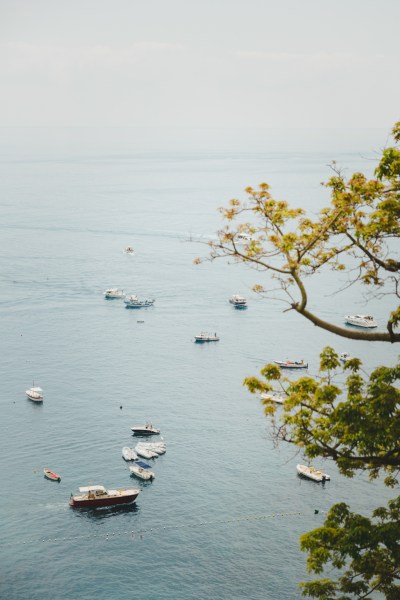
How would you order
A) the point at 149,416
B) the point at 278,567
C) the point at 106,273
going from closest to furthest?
the point at 278,567, the point at 149,416, the point at 106,273

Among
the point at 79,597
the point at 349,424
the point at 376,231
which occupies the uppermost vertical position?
the point at 376,231

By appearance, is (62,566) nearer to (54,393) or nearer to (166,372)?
(54,393)

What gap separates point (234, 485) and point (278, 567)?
16.5m

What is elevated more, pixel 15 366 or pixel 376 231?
pixel 376 231

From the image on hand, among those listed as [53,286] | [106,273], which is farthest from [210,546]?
[106,273]

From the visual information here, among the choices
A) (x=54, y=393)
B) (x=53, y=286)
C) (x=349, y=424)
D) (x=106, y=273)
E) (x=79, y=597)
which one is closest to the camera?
(x=349, y=424)

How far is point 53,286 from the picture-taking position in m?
172

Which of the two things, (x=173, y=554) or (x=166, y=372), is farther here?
(x=166, y=372)

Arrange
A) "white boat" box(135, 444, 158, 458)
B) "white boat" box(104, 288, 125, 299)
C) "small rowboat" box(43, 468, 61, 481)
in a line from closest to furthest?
"small rowboat" box(43, 468, 61, 481) < "white boat" box(135, 444, 158, 458) < "white boat" box(104, 288, 125, 299)

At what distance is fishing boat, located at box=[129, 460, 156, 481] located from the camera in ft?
270

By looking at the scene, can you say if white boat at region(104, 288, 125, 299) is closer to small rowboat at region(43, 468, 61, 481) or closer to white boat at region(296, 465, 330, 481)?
Answer: small rowboat at region(43, 468, 61, 481)

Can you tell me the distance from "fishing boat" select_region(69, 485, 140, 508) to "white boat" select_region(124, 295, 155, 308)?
83.1 m

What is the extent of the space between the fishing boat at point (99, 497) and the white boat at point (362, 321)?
7771 centimetres

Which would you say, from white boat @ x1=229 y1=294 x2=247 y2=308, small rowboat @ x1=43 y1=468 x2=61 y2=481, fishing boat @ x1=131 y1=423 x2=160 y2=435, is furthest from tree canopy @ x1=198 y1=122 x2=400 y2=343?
white boat @ x1=229 y1=294 x2=247 y2=308
